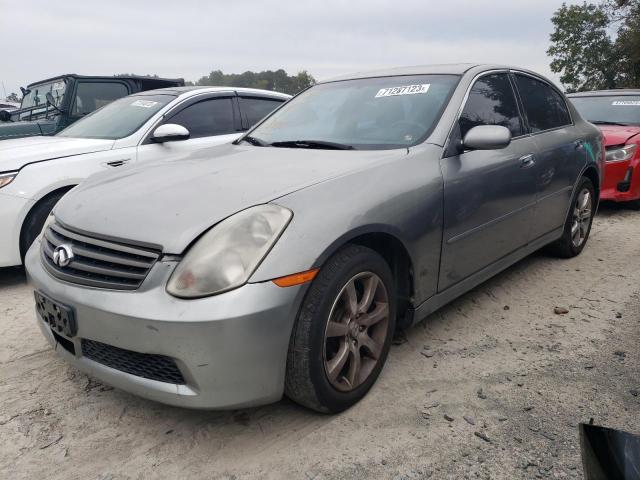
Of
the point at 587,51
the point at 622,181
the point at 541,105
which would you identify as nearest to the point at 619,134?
the point at 622,181

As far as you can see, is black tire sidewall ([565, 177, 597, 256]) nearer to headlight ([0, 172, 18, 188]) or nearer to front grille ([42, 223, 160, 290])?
front grille ([42, 223, 160, 290])

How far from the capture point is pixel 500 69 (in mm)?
3418

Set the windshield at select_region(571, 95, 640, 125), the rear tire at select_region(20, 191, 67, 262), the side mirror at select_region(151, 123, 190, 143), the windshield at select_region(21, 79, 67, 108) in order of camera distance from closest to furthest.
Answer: the rear tire at select_region(20, 191, 67, 262), the side mirror at select_region(151, 123, 190, 143), the windshield at select_region(571, 95, 640, 125), the windshield at select_region(21, 79, 67, 108)

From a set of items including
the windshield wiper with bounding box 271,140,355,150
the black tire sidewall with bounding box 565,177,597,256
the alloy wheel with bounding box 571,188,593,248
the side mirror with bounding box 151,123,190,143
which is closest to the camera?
the windshield wiper with bounding box 271,140,355,150

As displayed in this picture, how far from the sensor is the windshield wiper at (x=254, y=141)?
3.12 meters

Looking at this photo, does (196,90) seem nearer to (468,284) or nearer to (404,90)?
(404,90)

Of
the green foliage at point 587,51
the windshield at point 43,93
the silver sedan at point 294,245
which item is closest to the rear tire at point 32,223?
the silver sedan at point 294,245

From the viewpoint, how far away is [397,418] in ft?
7.24

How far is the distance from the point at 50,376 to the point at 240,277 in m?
1.43

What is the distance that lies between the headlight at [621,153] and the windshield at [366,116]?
3.68 metres

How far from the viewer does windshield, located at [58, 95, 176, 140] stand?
4617mm

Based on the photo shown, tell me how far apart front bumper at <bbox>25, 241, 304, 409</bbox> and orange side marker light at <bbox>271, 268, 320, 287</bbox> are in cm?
2

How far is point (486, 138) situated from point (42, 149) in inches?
134

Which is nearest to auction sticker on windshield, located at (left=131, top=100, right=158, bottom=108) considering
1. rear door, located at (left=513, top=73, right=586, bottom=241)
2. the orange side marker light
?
rear door, located at (left=513, top=73, right=586, bottom=241)
